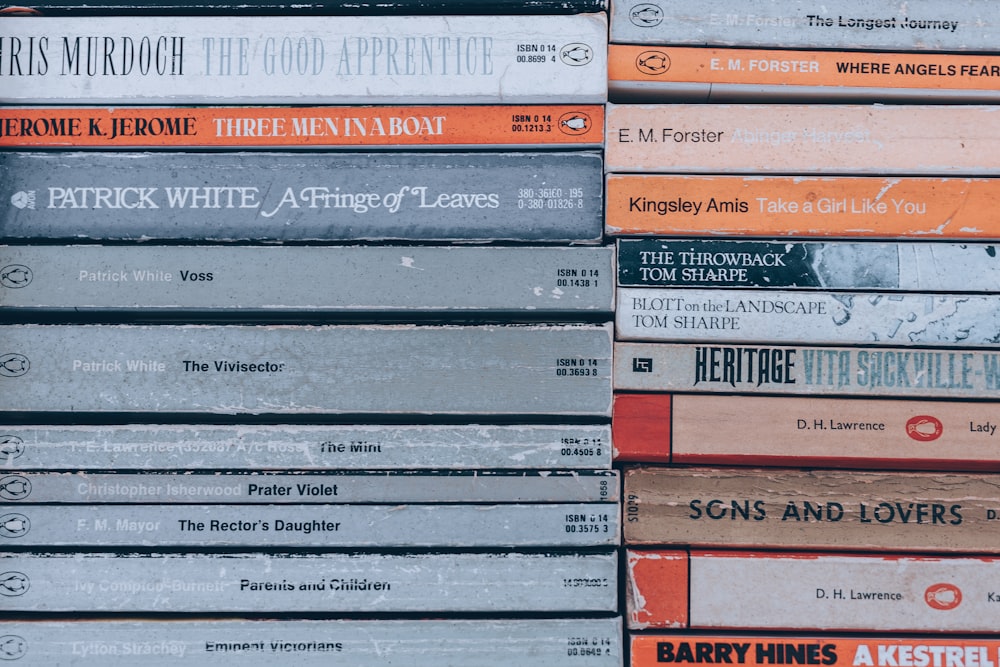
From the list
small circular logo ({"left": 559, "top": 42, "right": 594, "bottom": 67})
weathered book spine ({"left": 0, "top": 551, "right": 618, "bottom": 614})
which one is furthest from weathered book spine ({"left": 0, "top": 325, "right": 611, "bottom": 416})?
small circular logo ({"left": 559, "top": 42, "right": 594, "bottom": 67})

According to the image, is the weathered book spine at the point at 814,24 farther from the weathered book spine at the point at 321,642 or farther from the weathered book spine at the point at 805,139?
the weathered book spine at the point at 321,642

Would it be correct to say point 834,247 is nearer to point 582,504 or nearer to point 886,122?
point 886,122

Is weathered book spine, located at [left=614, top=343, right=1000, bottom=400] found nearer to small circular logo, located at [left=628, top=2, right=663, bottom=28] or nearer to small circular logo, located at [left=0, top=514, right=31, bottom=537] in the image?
small circular logo, located at [left=628, top=2, right=663, bottom=28]

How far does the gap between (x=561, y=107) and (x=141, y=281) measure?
0.40 metres

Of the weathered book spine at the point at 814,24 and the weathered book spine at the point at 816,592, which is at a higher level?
the weathered book spine at the point at 814,24

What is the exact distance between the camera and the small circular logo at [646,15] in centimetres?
74

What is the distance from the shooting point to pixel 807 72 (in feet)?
2.42

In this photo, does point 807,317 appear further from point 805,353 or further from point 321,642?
point 321,642

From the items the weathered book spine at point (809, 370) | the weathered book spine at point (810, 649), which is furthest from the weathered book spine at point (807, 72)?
the weathered book spine at point (810, 649)

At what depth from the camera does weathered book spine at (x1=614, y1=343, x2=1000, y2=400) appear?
701mm

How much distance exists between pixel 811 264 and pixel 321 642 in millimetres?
531

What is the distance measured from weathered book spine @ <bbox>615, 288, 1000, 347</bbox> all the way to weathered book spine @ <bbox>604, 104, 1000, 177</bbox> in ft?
0.36

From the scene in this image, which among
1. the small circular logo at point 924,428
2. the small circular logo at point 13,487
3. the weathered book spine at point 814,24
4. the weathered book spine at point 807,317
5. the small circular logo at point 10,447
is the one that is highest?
the weathered book spine at point 814,24

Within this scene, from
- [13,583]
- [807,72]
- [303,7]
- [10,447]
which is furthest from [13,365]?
[807,72]
